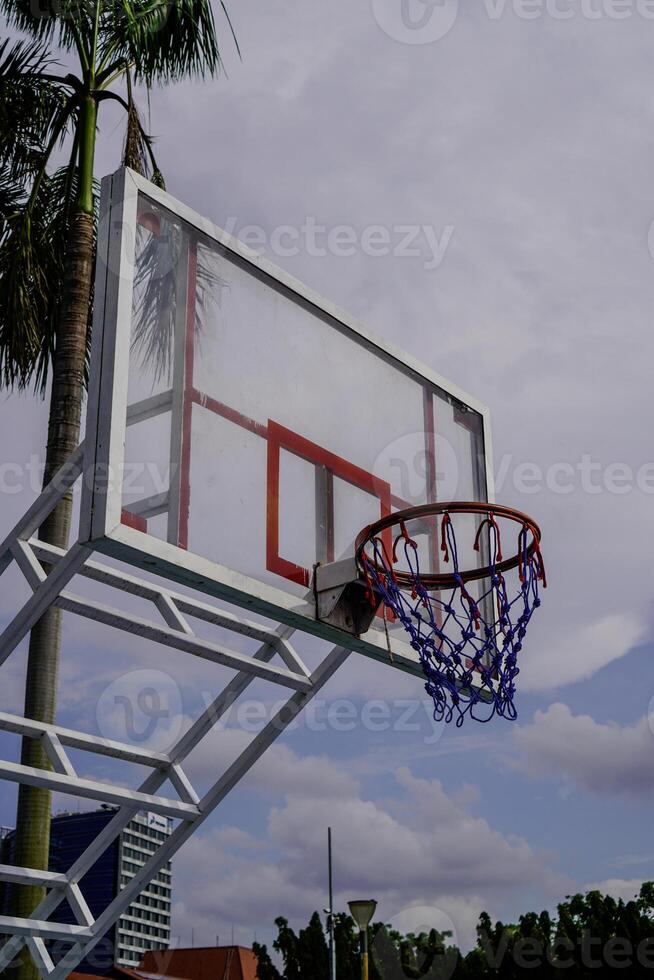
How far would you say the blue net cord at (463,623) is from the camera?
20.4 ft

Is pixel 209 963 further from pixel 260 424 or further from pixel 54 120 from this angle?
pixel 260 424

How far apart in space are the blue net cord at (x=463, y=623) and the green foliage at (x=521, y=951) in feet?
46.1

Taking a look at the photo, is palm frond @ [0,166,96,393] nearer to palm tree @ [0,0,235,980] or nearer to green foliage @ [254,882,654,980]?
palm tree @ [0,0,235,980]

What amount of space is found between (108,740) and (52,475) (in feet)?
8.85

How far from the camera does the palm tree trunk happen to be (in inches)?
316

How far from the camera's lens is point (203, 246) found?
19.4ft

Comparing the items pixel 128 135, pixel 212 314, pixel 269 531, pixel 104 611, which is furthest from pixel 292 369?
pixel 128 135

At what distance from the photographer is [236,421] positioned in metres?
5.83

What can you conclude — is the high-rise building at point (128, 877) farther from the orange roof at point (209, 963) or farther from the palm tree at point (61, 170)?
the palm tree at point (61, 170)

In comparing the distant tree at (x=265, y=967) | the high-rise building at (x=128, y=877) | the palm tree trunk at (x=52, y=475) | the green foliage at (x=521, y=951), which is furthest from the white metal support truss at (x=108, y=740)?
the high-rise building at (x=128, y=877)

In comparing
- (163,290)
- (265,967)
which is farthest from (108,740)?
(265,967)

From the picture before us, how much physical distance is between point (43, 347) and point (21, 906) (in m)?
4.66

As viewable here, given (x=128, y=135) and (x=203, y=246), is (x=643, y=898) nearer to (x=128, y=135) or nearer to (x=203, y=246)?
(x=128, y=135)

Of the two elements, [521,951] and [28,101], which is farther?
[521,951]
